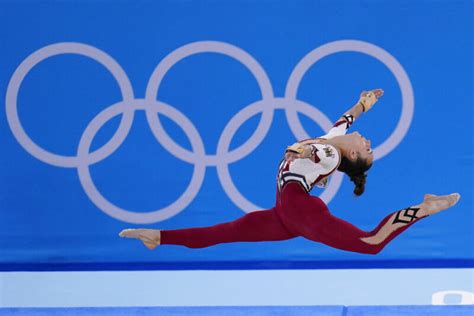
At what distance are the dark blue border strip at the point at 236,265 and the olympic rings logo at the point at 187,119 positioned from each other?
42 centimetres

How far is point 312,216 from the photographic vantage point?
5.87 m

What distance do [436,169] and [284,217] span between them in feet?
7.81

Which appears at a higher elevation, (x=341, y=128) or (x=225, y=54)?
(x=225, y=54)

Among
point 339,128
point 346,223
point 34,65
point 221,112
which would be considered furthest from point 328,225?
point 34,65

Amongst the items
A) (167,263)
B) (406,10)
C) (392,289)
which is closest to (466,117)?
(406,10)

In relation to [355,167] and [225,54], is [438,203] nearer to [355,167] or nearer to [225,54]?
[355,167]

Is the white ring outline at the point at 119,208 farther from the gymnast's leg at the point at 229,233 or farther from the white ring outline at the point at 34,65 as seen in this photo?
the gymnast's leg at the point at 229,233

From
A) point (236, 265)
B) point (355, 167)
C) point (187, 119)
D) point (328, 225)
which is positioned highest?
point (187, 119)

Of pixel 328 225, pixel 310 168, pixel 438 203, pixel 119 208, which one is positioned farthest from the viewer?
pixel 119 208

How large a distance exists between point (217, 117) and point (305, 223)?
222cm

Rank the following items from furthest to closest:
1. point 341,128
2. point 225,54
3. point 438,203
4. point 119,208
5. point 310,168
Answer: point 119,208 → point 225,54 → point 341,128 → point 310,168 → point 438,203

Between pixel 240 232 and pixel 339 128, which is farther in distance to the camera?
pixel 339 128

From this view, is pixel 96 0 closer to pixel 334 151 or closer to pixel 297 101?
pixel 297 101

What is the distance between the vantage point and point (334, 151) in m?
6.04
